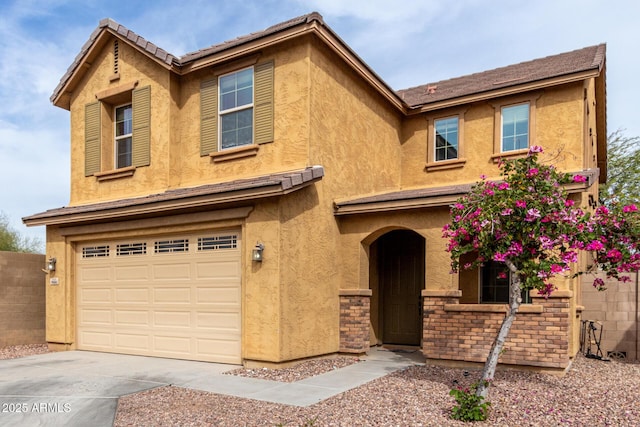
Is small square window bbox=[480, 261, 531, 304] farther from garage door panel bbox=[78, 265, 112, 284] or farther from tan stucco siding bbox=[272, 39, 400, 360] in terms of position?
garage door panel bbox=[78, 265, 112, 284]

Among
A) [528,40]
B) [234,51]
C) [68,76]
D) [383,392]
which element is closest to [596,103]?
[528,40]

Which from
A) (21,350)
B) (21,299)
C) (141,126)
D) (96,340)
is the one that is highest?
(141,126)

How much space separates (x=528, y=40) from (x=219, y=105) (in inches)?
382

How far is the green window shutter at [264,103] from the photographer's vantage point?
9.62m

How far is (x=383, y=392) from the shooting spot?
7035mm

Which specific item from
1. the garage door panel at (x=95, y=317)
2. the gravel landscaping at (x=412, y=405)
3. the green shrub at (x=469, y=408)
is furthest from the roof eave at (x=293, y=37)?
the green shrub at (x=469, y=408)

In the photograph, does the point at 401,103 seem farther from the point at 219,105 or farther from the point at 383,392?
the point at 383,392

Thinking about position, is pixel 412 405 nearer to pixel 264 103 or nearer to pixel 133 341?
pixel 264 103

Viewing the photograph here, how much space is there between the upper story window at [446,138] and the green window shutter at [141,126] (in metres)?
7.11

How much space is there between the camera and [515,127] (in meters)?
11.6

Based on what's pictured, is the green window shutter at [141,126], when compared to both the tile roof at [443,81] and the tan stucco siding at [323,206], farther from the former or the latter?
the tan stucco siding at [323,206]

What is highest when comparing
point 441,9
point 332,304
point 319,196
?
point 441,9

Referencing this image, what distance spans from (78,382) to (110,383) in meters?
0.56

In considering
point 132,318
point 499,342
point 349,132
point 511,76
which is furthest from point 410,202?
point 132,318
